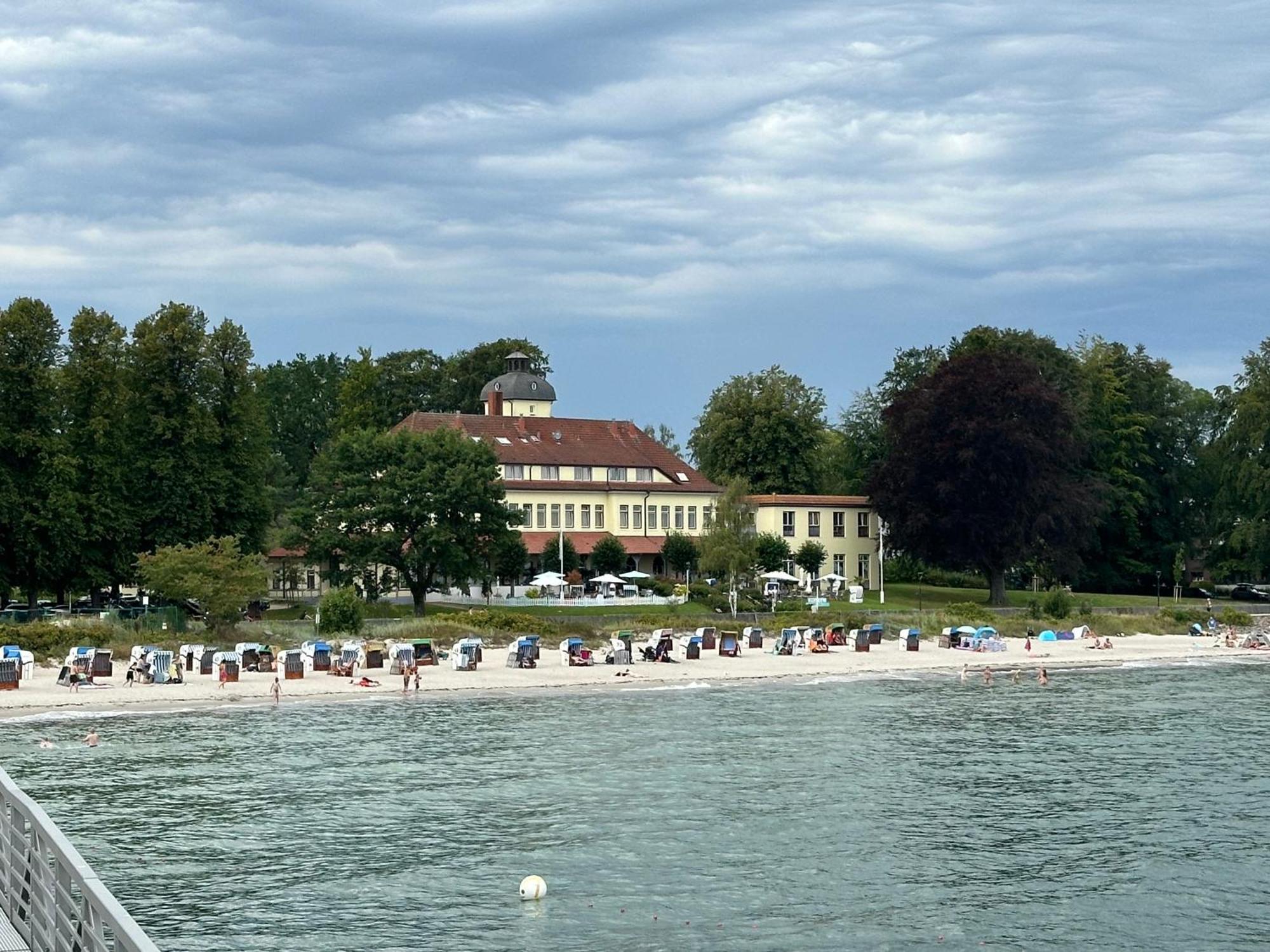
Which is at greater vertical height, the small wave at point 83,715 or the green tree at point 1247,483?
the green tree at point 1247,483

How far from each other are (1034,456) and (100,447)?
140ft

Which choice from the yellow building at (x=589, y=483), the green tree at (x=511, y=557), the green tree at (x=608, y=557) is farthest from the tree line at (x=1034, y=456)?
the green tree at (x=511, y=557)

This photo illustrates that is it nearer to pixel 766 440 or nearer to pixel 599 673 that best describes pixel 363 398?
pixel 766 440

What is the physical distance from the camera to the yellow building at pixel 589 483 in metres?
82.4

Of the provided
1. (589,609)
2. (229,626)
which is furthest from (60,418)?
(589,609)

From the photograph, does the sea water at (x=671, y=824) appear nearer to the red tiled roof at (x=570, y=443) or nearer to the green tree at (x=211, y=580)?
the green tree at (x=211, y=580)

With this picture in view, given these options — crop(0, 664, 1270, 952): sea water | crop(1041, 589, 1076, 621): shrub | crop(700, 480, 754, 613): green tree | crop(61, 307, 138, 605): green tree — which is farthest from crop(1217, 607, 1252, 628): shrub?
crop(61, 307, 138, 605): green tree

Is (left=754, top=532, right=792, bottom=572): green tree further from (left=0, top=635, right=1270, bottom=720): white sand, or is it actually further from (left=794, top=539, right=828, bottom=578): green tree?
(left=0, top=635, right=1270, bottom=720): white sand

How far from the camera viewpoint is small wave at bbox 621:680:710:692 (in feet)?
148

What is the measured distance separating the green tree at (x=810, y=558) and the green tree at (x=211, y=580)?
36.1 metres

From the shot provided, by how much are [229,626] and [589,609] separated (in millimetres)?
16331

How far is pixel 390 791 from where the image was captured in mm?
27578

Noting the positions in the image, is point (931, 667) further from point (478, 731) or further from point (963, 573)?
point (963, 573)

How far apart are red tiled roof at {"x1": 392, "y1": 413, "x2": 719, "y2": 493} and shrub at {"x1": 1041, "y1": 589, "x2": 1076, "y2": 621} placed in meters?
24.0
